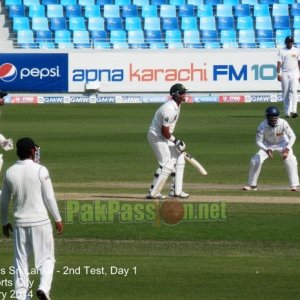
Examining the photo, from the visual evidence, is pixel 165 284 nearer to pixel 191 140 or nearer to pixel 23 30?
pixel 191 140

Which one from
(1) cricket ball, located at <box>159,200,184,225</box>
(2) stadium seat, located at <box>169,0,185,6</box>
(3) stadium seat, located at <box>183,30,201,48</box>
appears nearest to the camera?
(1) cricket ball, located at <box>159,200,184,225</box>

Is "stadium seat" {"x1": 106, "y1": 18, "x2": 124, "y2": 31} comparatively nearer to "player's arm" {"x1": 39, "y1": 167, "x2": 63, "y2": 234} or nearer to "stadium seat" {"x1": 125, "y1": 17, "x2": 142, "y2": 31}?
"stadium seat" {"x1": 125, "y1": 17, "x2": 142, "y2": 31}

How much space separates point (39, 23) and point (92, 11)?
6.56ft

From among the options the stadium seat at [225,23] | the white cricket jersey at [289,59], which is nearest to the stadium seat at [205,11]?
the stadium seat at [225,23]

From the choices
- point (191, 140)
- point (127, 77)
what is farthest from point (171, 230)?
point (127, 77)

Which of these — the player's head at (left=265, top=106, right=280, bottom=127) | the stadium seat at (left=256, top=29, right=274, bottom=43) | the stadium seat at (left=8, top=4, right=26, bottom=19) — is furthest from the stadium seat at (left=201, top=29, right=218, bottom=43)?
the player's head at (left=265, top=106, right=280, bottom=127)

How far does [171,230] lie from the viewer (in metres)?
14.0

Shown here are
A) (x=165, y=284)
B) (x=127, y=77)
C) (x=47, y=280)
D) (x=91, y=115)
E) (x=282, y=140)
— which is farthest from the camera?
(x=127, y=77)

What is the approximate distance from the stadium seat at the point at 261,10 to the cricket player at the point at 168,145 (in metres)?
24.8

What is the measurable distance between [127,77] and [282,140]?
18119mm

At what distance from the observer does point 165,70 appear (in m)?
35.2

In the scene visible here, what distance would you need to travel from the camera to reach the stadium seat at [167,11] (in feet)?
132

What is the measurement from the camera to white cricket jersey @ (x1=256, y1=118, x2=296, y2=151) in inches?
675

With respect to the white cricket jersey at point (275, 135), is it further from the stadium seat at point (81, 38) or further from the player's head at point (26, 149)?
the stadium seat at point (81, 38)
